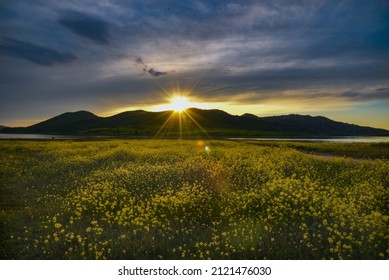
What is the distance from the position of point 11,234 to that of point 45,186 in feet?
24.2

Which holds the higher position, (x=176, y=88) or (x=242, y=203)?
(x=176, y=88)

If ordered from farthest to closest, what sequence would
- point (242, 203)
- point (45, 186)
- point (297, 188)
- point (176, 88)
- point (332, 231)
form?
point (45, 186), point (176, 88), point (297, 188), point (242, 203), point (332, 231)

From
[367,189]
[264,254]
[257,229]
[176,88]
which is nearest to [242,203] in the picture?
[257,229]

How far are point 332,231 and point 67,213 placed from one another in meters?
9.43

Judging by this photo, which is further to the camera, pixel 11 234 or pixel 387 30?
pixel 11 234

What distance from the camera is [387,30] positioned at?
34.7 feet

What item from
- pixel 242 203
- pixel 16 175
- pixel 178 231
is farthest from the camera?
pixel 16 175

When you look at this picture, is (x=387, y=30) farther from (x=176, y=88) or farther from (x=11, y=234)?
(x=11, y=234)
